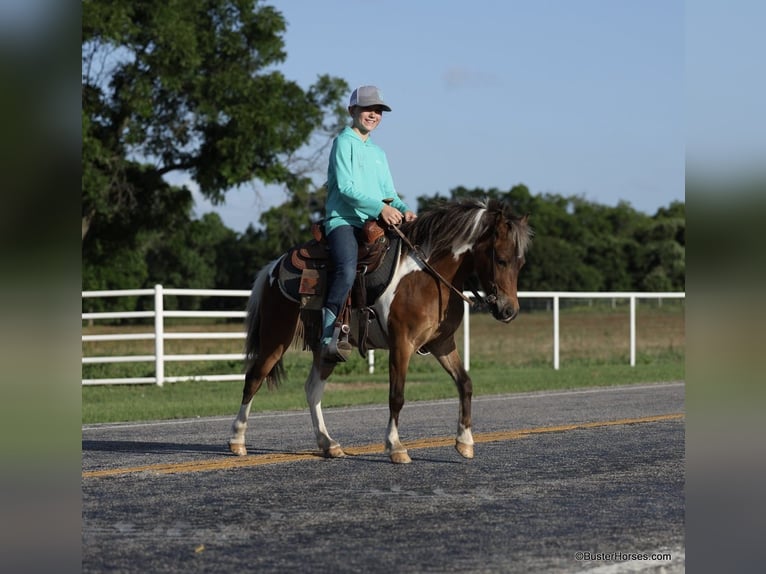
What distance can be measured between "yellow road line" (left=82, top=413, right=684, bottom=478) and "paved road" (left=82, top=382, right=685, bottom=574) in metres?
0.02

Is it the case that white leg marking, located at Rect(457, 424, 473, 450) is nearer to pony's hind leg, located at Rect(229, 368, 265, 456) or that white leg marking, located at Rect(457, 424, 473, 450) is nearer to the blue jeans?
the blue jeans

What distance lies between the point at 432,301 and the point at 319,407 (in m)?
1.39

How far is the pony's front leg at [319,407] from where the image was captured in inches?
358

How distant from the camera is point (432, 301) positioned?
28.9ft

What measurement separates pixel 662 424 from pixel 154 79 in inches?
806

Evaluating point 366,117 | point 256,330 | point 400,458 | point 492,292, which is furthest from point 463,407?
point 366,117

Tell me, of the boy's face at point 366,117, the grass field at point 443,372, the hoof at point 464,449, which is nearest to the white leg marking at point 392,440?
the hoof at point 464,449

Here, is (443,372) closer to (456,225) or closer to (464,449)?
(456,225)
